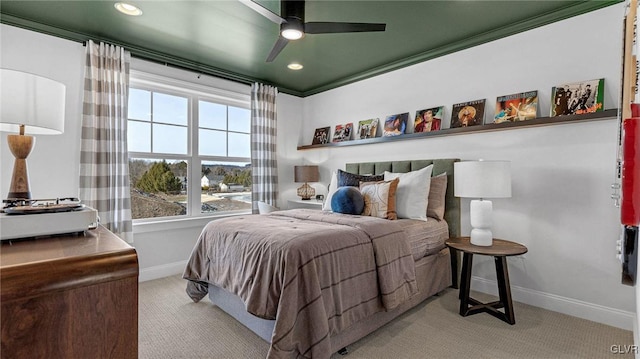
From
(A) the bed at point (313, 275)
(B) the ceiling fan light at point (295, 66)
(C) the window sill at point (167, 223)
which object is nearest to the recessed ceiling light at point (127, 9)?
(B) the ceiling fan light at point (295, 66)

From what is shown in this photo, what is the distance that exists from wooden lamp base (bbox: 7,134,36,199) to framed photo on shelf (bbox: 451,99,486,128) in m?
3.20

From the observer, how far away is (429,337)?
2043 mm

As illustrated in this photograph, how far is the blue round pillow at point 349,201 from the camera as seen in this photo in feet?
9.04

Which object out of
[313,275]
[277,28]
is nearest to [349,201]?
[313,275]

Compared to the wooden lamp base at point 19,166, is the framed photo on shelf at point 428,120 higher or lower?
higher

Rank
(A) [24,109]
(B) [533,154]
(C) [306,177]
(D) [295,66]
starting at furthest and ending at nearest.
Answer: (C) [306,177] < (D) [295,66] < (B) [533,154] < (A) [24,109]

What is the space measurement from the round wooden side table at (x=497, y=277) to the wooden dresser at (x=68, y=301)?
2261 mm

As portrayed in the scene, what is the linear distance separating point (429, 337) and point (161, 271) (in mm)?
2886

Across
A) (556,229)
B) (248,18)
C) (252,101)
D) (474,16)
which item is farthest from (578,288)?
(252,101)

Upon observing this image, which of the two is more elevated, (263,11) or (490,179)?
(263,11)

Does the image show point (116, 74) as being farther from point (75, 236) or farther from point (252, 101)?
point (75, 236)

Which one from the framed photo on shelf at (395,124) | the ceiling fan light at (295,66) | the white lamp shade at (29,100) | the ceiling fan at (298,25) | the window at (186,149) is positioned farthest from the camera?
the ceiling fan light at (295,66)

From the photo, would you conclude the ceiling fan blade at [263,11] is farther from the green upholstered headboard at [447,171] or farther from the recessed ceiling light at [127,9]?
the green upholstered headboard at [447,171]

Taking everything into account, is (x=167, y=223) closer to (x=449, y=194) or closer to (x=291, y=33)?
(x=291, y=33)
